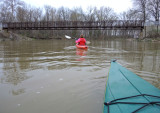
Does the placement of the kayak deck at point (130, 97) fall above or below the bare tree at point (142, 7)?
below

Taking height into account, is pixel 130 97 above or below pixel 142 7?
below

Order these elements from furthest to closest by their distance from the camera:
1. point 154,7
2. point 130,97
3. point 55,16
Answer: point 55,16 → point 154,7 → point 130,97

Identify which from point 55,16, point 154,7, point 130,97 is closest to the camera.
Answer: point 130,97

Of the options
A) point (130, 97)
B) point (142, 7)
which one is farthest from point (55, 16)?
point (130, 97)

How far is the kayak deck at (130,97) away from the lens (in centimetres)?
171

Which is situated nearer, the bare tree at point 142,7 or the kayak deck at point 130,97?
the kayak deck at point 130,97

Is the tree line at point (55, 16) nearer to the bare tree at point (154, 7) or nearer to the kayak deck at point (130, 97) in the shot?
the bare tree at point (154, 7)

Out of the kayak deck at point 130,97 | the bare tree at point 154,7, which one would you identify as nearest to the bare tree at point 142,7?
the bare tree at point 154,7

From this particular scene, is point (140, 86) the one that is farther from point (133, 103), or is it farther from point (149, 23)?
point (149, 23)

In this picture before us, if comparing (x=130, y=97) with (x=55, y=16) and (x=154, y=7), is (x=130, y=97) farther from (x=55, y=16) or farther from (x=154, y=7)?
(x=55, y=16)

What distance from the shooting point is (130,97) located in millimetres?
1999

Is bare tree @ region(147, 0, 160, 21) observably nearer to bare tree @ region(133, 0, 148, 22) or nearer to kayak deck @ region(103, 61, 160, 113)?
bare tree @ region(133, 0, 148, 22)

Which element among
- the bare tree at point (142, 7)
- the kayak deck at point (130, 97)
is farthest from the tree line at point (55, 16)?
the kayak deck at point (130, 97)

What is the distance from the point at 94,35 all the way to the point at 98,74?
52.0 meters
